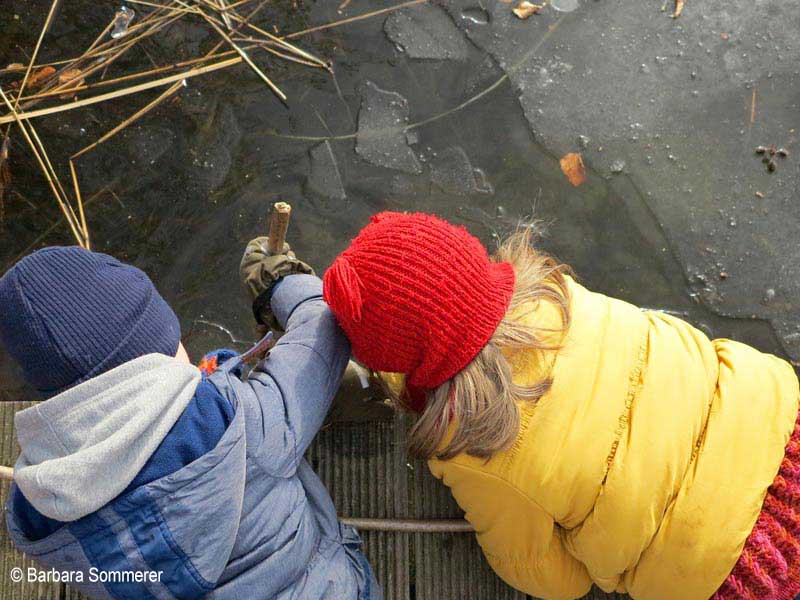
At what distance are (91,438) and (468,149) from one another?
152 centimetres

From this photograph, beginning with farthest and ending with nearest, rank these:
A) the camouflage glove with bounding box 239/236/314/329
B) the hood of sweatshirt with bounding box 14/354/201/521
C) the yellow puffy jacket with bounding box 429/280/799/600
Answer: the camouflage glove with bounding box 239/236/314/329 → the yellow puffy jacket with bounding box 429/280/799/600 → the hood of sweatshirt with bounding box 14/354/201/521

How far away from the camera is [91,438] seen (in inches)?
38.4

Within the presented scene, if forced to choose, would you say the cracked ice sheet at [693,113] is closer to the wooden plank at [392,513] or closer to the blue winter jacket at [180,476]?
the wooden plank at [392,513]

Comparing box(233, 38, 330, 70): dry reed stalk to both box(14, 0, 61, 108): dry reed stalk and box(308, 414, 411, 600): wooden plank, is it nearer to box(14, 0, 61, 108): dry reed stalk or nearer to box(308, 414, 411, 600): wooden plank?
box(14, 0, 61, 108): dry reed stalk

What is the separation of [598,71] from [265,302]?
1365 millimetres

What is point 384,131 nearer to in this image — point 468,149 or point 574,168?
point 468,149

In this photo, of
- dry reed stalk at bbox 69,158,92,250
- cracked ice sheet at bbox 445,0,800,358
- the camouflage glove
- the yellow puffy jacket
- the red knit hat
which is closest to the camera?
the red knit hat

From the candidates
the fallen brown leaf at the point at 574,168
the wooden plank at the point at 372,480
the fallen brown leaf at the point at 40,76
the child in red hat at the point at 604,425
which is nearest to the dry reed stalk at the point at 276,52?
the fallen brown leaf at the point at 40,76

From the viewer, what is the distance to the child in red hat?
1.18 meters

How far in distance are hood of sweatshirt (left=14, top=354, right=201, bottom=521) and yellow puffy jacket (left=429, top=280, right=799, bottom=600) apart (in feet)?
2.08

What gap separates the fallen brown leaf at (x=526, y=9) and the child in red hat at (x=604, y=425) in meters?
1.14

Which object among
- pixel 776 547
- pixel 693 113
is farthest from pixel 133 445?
A: pixel 693 113

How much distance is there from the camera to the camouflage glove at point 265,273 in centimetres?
159

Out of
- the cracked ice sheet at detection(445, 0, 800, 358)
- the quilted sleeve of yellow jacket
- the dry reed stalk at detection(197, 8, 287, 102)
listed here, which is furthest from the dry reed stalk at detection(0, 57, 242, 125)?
the quilted sleeve of yellow jacket
